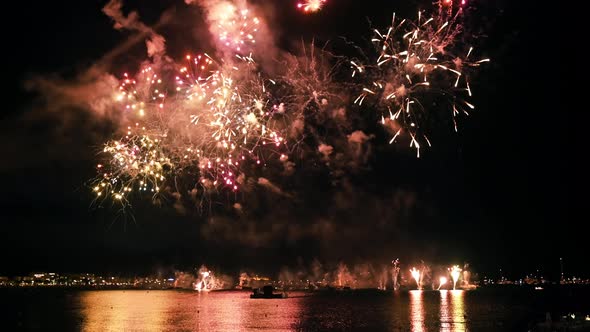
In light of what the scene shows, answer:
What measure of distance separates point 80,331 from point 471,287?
18672cm

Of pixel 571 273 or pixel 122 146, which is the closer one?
pixel 122 146

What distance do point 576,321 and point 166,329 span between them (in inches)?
952

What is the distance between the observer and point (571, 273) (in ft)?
611

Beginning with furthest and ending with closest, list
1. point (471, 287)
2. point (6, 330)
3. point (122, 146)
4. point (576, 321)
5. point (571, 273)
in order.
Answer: point (471, 287) → point (571, 273) → point (6, 330) → point (576, 321) → point (122, 146)

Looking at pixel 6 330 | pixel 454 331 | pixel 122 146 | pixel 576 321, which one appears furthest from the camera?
pixel 6 330

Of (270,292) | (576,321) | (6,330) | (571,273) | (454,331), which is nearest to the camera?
(576,321)

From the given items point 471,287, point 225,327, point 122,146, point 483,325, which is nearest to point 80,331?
point 225,327

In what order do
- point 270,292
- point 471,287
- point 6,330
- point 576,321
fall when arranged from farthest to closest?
point 471,287 → point 270,292 → point 6,330 → point 576,321

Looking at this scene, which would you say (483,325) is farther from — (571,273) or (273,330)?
(571,273)

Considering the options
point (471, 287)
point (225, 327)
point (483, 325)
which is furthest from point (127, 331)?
point (471, 287)

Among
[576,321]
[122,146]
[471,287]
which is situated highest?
[122,146]

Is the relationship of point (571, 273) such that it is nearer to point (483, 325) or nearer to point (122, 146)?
point (483, 325)

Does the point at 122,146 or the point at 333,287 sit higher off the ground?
the point at 122,146

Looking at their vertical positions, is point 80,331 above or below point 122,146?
below
